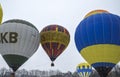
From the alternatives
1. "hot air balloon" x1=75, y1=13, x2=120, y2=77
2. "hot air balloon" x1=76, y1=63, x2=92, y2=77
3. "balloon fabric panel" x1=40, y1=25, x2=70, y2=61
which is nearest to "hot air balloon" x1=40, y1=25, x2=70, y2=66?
"balloon fabric panel" x1=40, y1=25, x2=70, y2=61

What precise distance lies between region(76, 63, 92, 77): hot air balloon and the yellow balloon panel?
13.3 m

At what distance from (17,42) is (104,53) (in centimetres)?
581

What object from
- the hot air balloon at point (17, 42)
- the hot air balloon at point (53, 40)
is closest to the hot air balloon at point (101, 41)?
the hot air balloon at point (17, 42)

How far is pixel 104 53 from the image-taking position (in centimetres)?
2020

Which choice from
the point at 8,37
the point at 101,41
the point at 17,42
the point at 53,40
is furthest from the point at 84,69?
the point at 101,41

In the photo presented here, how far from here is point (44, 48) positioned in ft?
86.9

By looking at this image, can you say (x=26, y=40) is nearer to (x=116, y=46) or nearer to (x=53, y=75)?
(x=116, y=46)

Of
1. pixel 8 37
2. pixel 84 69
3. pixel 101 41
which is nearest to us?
pixel 101 41

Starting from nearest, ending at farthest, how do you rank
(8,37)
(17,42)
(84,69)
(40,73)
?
(17,42) → (8,37) → (84,69) → (40,73)

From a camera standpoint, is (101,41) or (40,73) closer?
(101,41)

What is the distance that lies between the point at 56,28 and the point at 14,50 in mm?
5895

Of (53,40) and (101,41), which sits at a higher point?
(101,41)

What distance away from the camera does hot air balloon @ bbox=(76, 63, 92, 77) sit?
111 ft

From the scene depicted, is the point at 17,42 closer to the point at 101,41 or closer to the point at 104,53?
the point at 101,41
